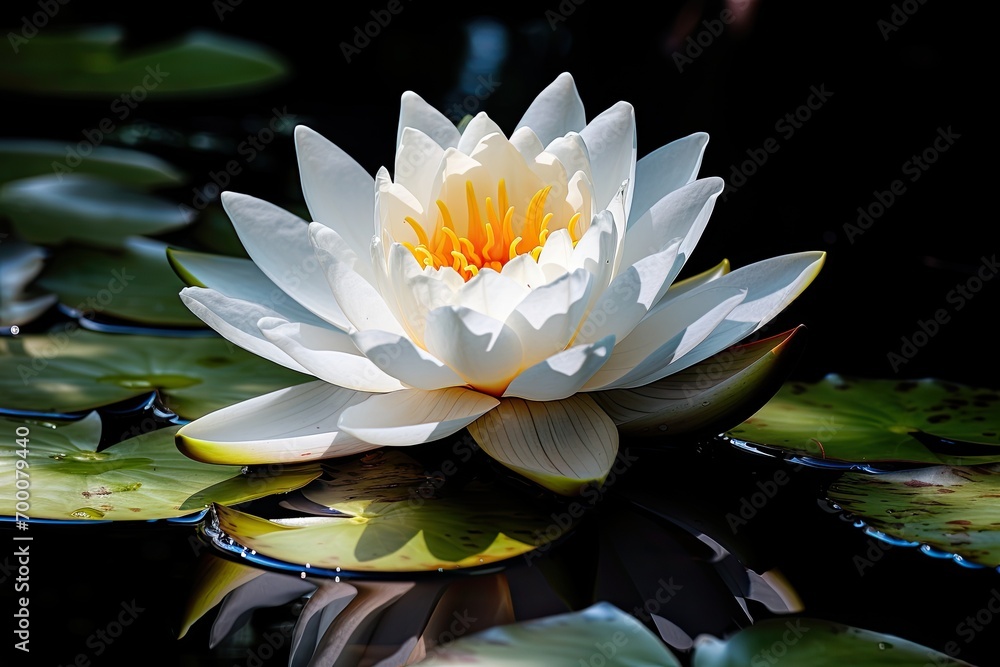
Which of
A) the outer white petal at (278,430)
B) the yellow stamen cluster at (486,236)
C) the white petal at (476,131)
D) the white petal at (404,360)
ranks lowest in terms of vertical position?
the outer white petal at (278,430)

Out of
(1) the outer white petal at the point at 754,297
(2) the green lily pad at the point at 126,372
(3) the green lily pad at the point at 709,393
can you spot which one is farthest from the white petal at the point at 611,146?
(2) the green lily pad at the point at 126,372

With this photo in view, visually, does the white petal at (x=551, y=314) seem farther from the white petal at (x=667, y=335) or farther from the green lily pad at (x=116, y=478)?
the green lily pad at (x=116, y=478)

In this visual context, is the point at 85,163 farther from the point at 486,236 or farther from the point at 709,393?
the point at 709,393

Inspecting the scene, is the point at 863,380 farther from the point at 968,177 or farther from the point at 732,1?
the point at 732,1

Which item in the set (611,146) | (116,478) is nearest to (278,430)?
(116,478)

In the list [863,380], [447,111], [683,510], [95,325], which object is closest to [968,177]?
[863,380]

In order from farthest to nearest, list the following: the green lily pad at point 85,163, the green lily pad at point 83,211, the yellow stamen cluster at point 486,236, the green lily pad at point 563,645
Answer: the green lily pad at point 85,163, the green lily pad at point 83,211, the yellow stamen cluster at point 486,236, the green lily pad at point 563,645

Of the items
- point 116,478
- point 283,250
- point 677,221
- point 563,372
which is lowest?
point 116,478

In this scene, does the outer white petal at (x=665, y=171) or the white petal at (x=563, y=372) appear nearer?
the white petal at (x=563, y=372)
